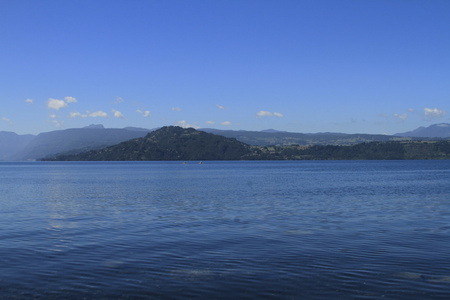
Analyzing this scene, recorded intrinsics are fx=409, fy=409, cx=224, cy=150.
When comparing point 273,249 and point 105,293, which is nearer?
point 105,293

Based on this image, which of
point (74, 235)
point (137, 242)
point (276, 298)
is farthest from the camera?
point (74, 235)

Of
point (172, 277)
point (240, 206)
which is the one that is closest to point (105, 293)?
point (172, 277)

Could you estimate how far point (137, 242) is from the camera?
29.9 metres

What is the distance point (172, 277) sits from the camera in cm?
2064

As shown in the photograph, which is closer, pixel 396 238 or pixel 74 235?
pixel 396 238

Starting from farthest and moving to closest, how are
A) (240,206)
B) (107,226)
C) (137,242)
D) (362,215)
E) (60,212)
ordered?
(240,206) < (60,212) < (362,215) < (107,226) < (137,242)

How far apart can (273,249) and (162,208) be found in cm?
2680

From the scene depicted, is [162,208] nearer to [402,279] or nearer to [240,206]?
[240,206]

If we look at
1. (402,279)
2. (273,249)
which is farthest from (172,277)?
(402,279)

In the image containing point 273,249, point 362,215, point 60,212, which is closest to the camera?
point 273,249

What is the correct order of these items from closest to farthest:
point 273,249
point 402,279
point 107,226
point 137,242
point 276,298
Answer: point 276,298 → point 402,279 → point 273,249 → point 137,242 → point 107,226

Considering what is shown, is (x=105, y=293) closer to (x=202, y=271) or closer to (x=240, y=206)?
(x=202, y=271)

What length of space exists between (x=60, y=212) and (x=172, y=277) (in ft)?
107

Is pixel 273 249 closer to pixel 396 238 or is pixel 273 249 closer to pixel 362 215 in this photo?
pixel 396 238
